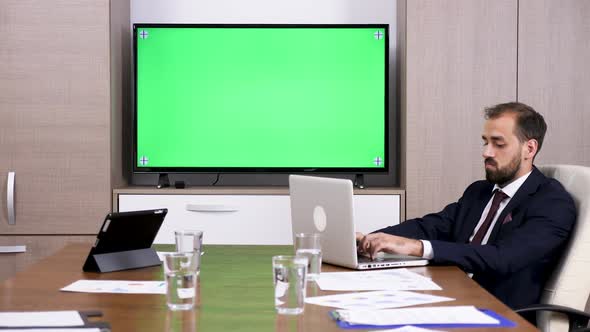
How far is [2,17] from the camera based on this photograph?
409 cm

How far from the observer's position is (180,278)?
173cm

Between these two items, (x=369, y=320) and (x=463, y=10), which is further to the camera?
(x=463, y=10)

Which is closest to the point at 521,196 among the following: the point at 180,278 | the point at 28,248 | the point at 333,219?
the point at 333,219

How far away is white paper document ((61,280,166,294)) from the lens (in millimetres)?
1994

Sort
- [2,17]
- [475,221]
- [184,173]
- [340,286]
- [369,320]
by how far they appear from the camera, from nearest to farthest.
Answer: [369,320], [340,286], [475,221], [2,17], [184,173]

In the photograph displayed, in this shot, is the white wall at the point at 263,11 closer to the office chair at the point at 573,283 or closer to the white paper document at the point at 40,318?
the office chair at the point at 573,283

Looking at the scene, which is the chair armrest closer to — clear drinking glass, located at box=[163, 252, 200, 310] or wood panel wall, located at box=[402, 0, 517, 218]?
clear drinking glass, located at box=[163, 252, 200, 310]

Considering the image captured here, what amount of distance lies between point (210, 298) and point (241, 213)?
7.41ft

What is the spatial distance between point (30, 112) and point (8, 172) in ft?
1.02

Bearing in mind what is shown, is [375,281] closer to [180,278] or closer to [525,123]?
[180,278]

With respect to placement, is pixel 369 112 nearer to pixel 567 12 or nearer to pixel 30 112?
pixel 567 12

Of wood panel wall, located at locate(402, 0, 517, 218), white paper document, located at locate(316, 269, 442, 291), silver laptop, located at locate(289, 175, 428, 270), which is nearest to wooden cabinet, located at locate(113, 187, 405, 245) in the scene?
wood panel wall, located at locate(402, 0, 517, 218)

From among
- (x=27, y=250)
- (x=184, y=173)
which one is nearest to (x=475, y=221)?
(x=184, y=173)

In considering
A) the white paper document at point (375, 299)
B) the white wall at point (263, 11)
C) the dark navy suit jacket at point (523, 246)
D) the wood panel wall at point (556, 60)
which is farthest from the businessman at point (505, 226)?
the white wall at point (263, 11)
